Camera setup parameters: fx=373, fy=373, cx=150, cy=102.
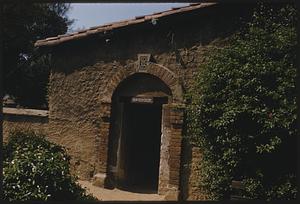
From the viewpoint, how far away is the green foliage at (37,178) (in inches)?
226

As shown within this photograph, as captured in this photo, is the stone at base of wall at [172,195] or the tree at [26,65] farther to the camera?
the tree at [26,65]

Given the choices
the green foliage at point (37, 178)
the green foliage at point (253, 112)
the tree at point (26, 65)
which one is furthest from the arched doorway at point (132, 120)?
the tree at point (26, 65)

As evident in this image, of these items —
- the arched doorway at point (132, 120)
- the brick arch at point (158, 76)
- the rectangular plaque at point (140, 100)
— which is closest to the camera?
the arched doorway at point (132, 120)

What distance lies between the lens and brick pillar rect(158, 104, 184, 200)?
8188 mm

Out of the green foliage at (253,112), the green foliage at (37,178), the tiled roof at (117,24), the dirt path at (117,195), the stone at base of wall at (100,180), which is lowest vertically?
the dirt path at (117,195)

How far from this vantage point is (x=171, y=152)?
27.1 ft

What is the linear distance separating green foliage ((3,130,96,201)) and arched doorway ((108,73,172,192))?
265 cm

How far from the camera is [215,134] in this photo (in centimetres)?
709

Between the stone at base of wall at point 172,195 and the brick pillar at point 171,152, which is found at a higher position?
the brick pillar at point 171,152

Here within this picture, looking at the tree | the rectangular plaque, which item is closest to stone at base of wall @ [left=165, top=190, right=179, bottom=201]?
the rectangular plaque

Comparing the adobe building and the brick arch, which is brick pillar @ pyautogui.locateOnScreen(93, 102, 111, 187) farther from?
the brick arch

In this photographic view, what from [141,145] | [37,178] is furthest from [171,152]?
[37,178]

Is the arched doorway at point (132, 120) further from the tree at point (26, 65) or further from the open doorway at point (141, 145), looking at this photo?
the tree at point (26, 65)

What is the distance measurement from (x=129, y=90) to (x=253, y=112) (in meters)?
3.58
